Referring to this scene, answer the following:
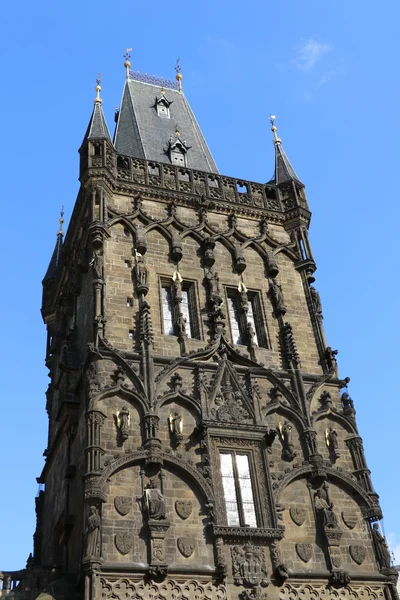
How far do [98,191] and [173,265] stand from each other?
3499 millimetres

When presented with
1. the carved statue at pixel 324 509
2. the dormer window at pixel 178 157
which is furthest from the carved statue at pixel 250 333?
the dormer window at pixel 178 157

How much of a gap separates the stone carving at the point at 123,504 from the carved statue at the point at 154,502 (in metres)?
0.41

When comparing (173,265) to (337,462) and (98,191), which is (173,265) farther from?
(337,462)

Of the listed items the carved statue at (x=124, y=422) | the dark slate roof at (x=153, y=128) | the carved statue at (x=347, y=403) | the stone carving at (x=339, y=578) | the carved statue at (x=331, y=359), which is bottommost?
the stone carving at (x=339, y=578)

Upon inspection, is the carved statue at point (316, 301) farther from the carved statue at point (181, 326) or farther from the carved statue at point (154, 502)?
the carved statue at point (154, 502)

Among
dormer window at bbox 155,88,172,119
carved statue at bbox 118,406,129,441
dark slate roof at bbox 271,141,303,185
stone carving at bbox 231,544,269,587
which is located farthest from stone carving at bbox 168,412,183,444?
dormer window at bbox 155,88,172,119

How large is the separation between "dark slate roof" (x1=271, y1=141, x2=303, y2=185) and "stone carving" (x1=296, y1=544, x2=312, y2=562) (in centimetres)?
1434

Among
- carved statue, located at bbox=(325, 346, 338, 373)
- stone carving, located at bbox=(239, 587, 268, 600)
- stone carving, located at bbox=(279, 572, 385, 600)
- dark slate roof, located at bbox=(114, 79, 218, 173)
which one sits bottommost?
stone carving, located at bbox=(239, 587, 268, 600)

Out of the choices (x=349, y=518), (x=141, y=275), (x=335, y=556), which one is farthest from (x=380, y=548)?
(x=141, y=275)

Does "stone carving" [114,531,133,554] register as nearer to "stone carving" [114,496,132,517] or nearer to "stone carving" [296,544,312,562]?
"stone carving" [114,496,132,517]

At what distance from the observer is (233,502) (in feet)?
62.5

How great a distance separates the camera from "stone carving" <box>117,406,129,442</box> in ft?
62.6

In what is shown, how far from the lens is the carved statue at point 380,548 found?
19.6 metres

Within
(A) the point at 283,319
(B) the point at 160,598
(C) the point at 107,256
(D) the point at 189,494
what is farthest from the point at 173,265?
(B) the point at 160,598
